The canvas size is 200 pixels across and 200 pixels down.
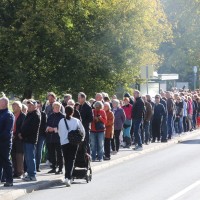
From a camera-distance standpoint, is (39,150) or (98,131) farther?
(98,131)

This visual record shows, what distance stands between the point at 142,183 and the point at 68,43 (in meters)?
19.5

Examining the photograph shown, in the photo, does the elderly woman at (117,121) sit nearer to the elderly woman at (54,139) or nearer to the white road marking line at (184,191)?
the elderly woman at (54,139)

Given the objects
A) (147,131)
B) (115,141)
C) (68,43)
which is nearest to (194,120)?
(68,43)

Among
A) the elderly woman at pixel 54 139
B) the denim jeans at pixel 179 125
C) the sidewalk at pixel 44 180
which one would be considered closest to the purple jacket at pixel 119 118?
the sidewalk at pixel 44 180

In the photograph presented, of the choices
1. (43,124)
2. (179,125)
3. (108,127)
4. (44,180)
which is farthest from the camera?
(179,125)

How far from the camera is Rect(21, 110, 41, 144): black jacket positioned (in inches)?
688

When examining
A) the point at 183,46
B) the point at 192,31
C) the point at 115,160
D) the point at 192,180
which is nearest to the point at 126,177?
the point at 192,180

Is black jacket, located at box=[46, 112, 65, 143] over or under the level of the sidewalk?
over

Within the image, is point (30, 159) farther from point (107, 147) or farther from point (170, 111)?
point (170, 111)

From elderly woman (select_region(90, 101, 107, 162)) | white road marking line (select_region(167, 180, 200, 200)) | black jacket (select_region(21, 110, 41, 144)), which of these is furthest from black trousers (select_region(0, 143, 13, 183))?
elderly woman (select_region(90, 101, 107, 162))

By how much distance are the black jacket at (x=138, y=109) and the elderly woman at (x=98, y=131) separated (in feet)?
12.8

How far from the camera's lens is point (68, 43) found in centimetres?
3662

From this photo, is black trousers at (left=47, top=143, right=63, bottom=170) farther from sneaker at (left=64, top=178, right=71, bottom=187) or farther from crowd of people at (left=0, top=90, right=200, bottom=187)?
sneaker at (left=64, top=178, right=71, bottom=187)

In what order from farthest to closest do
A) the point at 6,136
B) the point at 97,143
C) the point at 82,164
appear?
the point at 97,143
the point at 82,164
the point at 6,136
